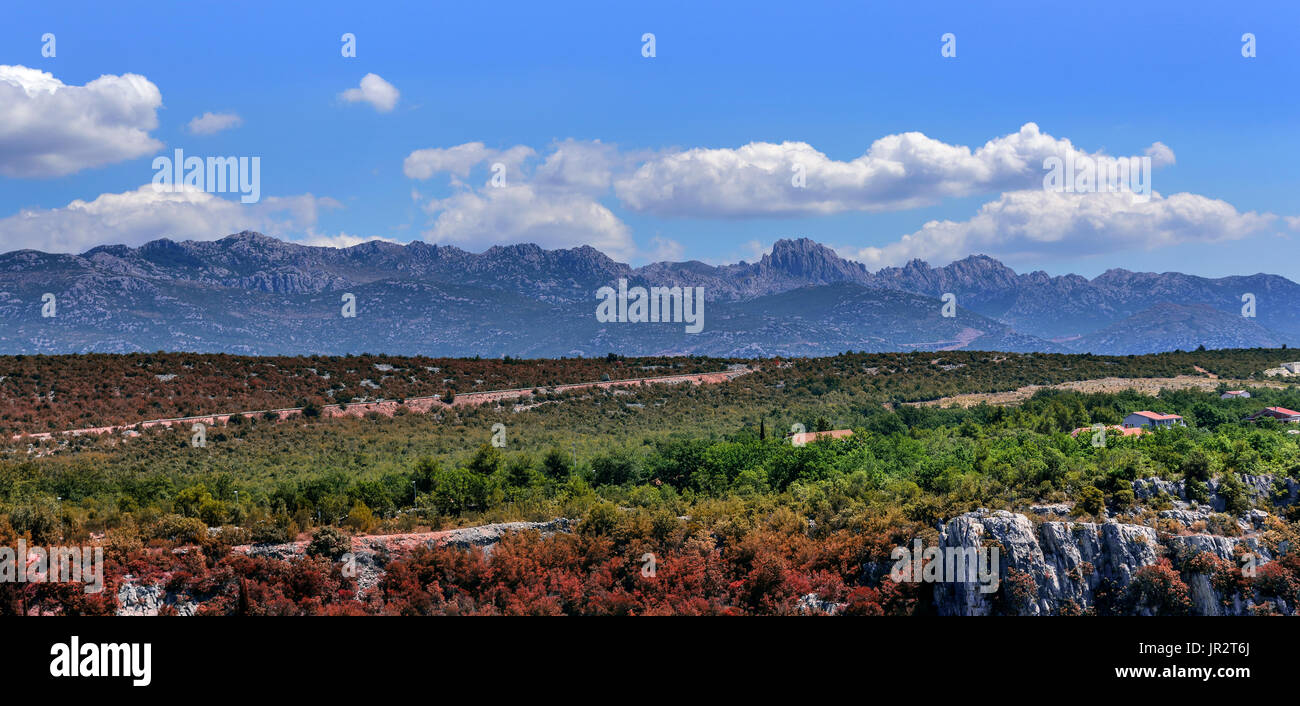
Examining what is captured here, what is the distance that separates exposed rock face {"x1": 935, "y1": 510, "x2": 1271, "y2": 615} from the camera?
88.1 feet

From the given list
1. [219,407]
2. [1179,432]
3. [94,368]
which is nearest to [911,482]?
[1179,432]

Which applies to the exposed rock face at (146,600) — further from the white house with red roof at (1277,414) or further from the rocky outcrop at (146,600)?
the white house with red roof at (1277,414)

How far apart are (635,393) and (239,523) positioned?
54631 mm

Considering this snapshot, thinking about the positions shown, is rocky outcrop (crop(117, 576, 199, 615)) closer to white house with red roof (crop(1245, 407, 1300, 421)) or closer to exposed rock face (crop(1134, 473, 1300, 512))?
exposed rock face (crop(1134, 473, 1300, 512))

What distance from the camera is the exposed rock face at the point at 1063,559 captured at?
2684 cm

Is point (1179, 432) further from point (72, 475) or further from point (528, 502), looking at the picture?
point (72, 475)

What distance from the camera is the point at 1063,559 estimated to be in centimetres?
2789

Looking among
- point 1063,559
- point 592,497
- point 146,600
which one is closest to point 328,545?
A: point 146,600

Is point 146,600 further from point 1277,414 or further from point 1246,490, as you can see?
point 1277,414

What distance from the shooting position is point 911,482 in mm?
38375

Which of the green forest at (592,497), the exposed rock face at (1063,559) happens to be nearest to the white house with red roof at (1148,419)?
the green forest at (592,497)

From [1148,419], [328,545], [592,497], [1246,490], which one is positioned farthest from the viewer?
[1148,419]

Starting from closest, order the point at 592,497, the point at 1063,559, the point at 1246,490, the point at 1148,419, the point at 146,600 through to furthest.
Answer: the point at 146,600, the point at 1063,559, the point at 1246,490, the point at 592,497, the point at 1148,419

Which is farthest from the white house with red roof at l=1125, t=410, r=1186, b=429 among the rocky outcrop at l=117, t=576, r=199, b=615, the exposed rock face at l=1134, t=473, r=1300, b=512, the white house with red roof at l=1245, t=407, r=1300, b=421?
the rocky outcrop at l=117, t=576, r=199, b=615
